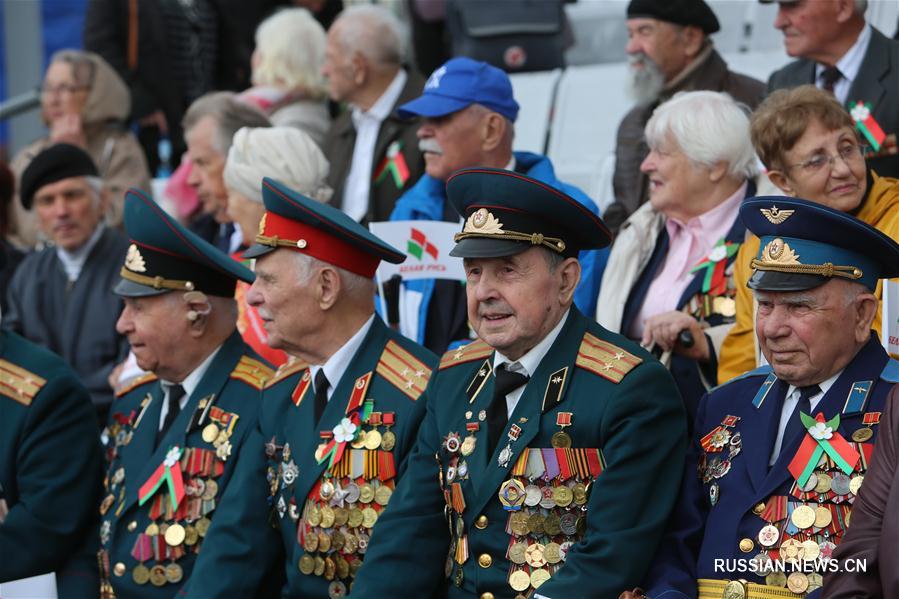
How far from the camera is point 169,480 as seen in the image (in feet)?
18.2

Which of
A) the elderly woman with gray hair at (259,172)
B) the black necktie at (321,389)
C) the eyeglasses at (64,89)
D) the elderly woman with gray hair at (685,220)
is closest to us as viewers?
the black necktie at (321,389)

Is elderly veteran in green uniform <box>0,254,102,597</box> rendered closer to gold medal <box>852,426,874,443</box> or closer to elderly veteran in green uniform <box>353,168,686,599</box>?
elderly veteran in green uniform <box>353,168,686,599</box>

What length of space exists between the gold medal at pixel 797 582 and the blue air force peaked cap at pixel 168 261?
2.61 meters

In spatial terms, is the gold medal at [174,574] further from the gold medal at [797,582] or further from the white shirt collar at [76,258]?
the white shirt collar at [76,258]

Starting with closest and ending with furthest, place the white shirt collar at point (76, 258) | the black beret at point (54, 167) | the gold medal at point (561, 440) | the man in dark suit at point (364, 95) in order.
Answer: the gold medal at point (561, 440), the man in dark suit at point (364, 95), the white shirt collar at point (76, 258), the black beret at point (54, 167)

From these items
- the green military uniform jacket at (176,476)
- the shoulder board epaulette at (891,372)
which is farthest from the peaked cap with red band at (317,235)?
the shoulder board epaulette at (891,372)

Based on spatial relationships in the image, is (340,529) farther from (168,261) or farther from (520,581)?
(168,261)

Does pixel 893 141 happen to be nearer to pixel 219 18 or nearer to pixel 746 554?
pixel 746 554

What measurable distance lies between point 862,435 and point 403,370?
5.75 feet

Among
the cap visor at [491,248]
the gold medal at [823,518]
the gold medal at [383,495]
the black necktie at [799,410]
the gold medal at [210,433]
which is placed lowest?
the gold medal at [383,495]

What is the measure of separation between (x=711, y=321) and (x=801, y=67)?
1757 mm

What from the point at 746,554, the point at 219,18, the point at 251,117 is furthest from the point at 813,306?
the point at 219,18

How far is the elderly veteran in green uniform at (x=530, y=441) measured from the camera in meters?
4.36

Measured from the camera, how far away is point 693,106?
609 centimetres
